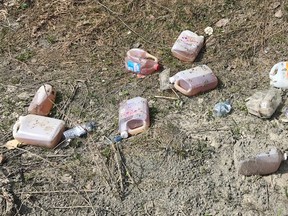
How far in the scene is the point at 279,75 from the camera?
3.67 m

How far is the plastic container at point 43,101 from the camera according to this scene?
3.75 m

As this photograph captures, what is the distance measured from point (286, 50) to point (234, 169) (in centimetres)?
114

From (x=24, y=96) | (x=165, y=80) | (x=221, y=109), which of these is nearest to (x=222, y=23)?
(x=165, y=80)

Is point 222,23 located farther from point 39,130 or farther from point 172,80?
point 39,130

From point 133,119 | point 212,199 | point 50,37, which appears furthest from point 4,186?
point 50,37

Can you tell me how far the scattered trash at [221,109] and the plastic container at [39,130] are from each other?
3.20 feet

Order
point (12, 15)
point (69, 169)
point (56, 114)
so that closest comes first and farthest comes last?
point (69, 169)
point (56, 114)
point (12, 15)

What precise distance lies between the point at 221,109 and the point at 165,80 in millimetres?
483

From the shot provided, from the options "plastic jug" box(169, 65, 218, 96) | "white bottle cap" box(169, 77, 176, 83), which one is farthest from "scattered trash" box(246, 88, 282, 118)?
"white bottle cap" box(169, 77, 176, 83)

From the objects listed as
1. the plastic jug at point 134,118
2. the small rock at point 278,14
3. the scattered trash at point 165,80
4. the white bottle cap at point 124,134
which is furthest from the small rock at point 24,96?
the small rock at point 278,14

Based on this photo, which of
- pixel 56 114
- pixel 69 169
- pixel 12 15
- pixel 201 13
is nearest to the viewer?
pixel 69 169

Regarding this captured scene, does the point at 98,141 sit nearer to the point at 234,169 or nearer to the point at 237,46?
the point at 234,169

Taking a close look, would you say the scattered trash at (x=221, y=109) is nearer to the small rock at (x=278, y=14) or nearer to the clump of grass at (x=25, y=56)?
the small rock at (x=278, y=14)

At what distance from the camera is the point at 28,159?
3.51 m
